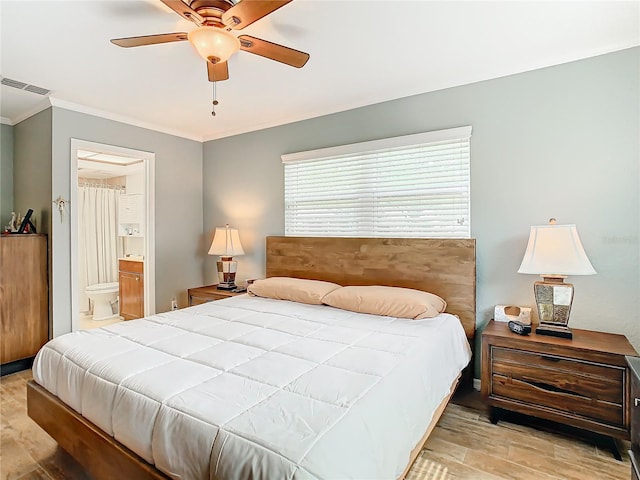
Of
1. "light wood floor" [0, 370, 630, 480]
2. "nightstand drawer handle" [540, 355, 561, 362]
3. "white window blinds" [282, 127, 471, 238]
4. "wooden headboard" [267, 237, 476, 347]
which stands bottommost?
"light wood floor" [0, 370, 630, 480]

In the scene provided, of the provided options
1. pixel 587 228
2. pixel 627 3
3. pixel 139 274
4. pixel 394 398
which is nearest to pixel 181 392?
pixel 394 398

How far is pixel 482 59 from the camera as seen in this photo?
2.56 metres

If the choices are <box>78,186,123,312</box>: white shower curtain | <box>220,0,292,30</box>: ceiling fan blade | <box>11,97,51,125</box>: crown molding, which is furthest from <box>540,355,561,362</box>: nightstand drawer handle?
<box>78,186,123,312</box>: white shower curtain

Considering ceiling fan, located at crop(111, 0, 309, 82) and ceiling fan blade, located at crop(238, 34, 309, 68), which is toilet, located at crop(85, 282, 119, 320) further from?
ceiling fan blade, located at crop(238, 34, 309, 68)

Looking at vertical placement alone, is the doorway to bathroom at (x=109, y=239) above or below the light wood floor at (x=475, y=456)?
above

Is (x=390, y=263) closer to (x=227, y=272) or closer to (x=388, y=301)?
(x=388, y=301)

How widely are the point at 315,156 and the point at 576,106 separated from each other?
224 centimetres

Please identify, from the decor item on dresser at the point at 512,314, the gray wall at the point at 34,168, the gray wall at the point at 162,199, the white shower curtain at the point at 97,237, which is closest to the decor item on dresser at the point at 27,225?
the gray wall at the point at 34,168

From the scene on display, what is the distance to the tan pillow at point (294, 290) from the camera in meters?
3.03

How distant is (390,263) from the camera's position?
10.3 feet

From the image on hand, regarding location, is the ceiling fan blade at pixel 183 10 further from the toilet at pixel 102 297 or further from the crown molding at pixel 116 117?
the toilet at pixel 102 297

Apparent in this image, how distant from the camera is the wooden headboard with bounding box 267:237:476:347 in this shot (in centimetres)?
280

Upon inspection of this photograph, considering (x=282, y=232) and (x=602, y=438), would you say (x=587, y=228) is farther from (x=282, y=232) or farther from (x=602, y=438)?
(x=282, y=232)

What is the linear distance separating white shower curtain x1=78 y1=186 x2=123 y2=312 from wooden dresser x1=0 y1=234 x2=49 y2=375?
2.10 metres
